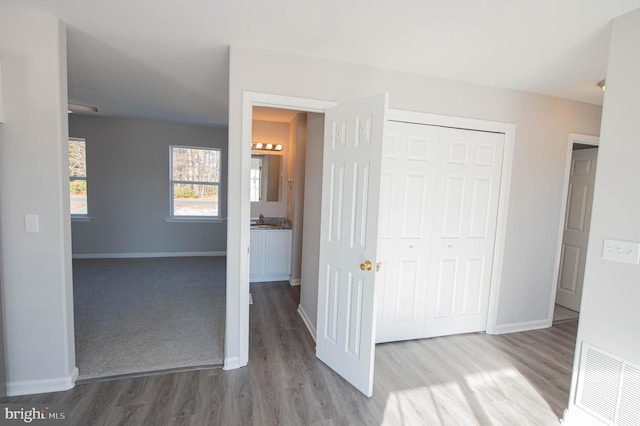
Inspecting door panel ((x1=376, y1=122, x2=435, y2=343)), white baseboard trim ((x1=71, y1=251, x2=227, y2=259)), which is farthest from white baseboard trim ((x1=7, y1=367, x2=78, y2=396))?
white baseboard trim ((x1=71, y1=251, x2=227, y2=259))

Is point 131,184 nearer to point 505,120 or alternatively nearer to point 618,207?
point 505,120

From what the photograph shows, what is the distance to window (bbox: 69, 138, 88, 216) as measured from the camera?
5348mm

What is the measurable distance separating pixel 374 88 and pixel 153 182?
4720 millimetres

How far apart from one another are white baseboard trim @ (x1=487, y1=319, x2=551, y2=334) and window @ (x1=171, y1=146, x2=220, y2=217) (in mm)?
5008

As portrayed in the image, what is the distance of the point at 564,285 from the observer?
404 centimetres

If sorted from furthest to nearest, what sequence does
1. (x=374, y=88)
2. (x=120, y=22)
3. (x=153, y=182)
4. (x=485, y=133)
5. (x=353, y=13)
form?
(x=153, y=182)
(x=485, y=133)
(x=374, y=88)
(x=120, y=22)
(x=353, y=13)

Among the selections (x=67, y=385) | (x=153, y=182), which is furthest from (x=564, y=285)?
(x=153, y=182)

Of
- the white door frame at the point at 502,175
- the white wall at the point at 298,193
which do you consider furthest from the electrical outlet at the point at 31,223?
the white door frame at the point at 502,175

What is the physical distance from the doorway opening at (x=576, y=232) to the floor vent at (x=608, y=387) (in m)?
2.03

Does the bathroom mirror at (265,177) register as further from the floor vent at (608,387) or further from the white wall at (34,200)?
the floor vent at (608,387)

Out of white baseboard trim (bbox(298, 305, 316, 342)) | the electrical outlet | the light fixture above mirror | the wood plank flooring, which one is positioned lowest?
the wood plank flooring

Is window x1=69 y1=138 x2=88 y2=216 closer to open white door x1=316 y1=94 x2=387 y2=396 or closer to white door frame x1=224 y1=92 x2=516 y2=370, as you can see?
white door frame x1=224 y1=92 x2=516 y2=370

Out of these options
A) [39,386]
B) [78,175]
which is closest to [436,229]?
[39,386]

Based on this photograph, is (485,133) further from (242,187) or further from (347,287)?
(242,187)
